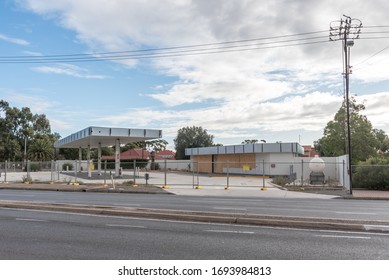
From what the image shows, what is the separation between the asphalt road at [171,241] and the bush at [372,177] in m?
19.5

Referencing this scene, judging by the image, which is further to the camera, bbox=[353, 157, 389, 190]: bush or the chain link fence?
the chain link fence

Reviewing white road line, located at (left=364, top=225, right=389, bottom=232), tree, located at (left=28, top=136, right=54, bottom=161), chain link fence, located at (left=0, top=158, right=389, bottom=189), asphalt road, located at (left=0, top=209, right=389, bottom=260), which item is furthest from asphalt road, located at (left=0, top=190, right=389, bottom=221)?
tree, located at (left=28, top=136, right=54, bottom=161)

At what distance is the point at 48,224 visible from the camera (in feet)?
33.2

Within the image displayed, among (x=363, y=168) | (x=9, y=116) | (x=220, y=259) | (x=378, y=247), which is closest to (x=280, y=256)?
(x=220, y=259)

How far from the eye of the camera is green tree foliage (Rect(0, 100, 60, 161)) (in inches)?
3388

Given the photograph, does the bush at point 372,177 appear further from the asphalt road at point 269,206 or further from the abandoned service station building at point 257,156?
the abandoned service station building at point 257,156

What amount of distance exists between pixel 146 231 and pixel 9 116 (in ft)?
300

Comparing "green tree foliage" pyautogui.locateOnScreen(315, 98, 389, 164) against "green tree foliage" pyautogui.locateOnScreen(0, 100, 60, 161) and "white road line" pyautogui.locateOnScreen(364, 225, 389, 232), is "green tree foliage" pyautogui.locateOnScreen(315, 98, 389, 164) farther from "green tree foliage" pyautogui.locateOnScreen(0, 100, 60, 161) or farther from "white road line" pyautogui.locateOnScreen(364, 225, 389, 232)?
"green tree foliage" pyautogui.locateOnScreen(0, 100, 60, 161)


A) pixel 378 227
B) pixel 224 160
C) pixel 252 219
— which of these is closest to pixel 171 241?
pixel 252 219

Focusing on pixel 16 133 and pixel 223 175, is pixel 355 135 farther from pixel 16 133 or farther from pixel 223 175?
pixel 16 133

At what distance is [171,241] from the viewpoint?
7.92 metres

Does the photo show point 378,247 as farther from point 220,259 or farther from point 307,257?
point 220,259

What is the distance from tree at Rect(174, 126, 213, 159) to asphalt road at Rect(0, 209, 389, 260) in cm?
8190

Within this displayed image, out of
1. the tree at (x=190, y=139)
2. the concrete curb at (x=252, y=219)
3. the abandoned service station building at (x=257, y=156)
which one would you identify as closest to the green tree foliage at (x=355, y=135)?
the abandoned service station building at (x=257, y=156)
